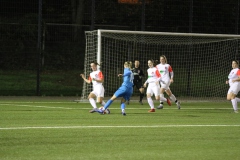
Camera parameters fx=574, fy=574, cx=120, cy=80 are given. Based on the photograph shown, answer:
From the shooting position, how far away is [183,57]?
30719 mm

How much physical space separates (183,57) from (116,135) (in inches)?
691

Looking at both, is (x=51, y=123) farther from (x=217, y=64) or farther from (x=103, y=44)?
(x=217, y=64)

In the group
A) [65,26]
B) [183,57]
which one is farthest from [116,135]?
[183,57]

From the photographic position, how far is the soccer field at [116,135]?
11.0 metres

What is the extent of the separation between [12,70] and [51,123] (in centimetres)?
1489

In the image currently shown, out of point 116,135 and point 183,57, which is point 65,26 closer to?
point 183,57

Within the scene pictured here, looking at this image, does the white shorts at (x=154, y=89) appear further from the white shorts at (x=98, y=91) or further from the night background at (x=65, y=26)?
the night background at (x=65, y=26)

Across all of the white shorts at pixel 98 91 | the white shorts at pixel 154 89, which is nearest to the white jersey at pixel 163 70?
the white shorts at pixel 154 89

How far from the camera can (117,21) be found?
3128 centimetres

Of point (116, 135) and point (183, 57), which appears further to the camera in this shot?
point (183, 57)

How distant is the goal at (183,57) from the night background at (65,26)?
40.7 inches

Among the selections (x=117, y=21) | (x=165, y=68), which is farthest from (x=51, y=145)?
(x=117, y=21)

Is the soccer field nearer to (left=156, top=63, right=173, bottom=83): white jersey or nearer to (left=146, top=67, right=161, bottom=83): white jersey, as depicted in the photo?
(left=146, top=67, right=161, bottom=83): white jersey

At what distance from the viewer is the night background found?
2894cm
